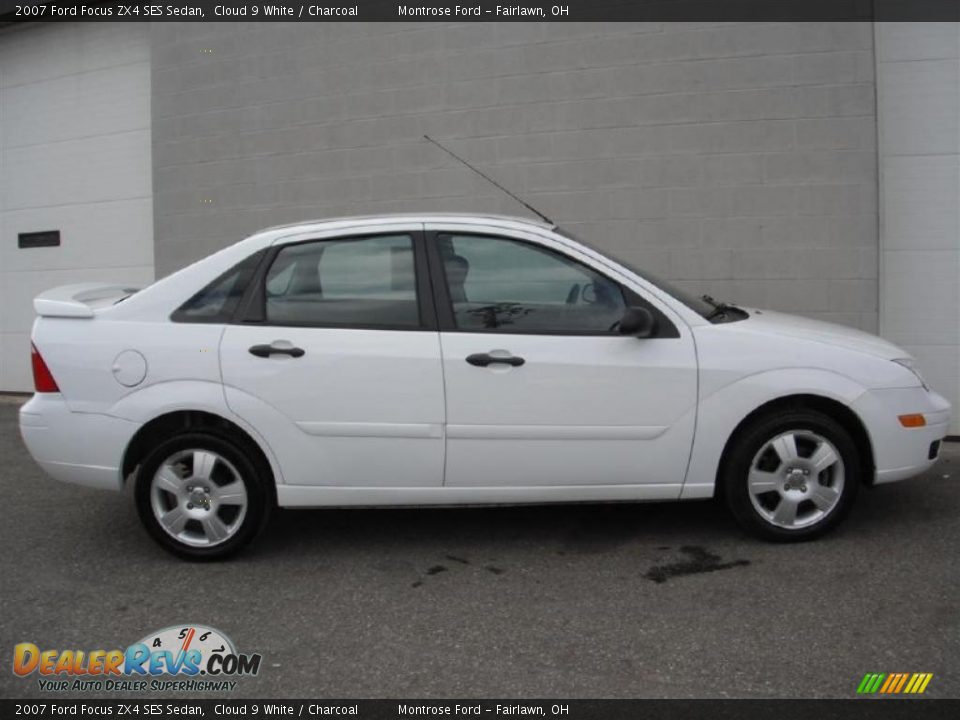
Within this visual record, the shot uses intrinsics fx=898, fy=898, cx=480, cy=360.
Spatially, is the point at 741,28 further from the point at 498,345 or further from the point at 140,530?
the point at 140,530

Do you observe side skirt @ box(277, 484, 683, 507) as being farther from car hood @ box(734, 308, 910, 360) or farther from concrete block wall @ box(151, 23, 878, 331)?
concrete block wall @ box(151, 23, 878, 331)

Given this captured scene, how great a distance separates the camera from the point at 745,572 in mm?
4113

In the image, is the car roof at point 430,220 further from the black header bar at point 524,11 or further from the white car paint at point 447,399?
the black header bar at point 524,11

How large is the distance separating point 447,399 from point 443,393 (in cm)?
3

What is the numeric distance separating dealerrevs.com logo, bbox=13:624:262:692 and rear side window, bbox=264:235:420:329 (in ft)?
4.98

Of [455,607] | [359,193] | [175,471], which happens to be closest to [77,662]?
[175,471]

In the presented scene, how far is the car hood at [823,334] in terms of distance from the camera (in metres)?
4.39

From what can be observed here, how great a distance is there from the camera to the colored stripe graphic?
307 cm

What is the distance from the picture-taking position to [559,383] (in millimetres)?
4215

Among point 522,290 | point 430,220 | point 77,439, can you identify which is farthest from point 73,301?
point 522,290

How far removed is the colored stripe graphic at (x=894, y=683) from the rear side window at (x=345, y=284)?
94.0 inches

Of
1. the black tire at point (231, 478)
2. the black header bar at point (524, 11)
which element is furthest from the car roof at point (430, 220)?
the black header bar at point (524, 11)

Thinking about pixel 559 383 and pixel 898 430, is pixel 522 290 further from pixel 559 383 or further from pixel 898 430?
pixel 898 430

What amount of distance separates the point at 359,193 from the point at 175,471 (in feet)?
13.5
